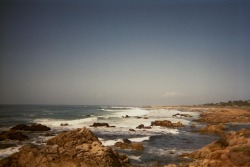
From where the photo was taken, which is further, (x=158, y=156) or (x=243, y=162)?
(x=158, y=156)

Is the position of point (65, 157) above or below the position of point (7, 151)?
above

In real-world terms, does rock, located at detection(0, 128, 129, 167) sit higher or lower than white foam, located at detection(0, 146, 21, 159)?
higher

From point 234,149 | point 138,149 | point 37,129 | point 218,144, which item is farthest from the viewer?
point 37,129

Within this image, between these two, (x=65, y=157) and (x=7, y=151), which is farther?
(x=7, y=151)

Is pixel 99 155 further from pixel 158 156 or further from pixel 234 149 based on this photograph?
pixel 234 149

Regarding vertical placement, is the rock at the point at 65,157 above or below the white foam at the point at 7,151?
above

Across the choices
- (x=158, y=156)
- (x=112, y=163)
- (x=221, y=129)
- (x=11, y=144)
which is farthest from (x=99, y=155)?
(x=221, y=129)

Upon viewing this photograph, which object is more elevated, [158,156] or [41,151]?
[41,151]

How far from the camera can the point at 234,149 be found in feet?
58.6

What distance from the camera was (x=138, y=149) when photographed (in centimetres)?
2709

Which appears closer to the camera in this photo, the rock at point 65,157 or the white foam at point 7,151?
the rock at point 65,157

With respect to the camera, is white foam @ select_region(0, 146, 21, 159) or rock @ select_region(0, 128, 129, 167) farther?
white foam @ select_region(0, 146, 21, 159)

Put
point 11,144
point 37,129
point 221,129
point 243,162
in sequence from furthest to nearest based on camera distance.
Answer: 1. point 221,129
2. point 37,129
3. point 11,144
4. point 243,162

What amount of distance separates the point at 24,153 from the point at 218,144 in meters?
16.5
